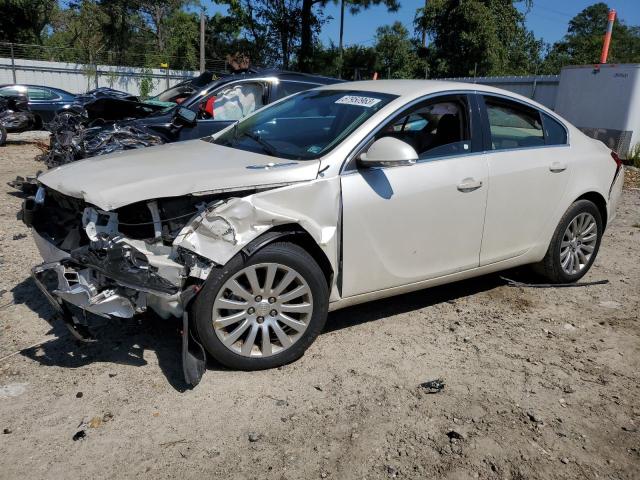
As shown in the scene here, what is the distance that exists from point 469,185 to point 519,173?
21.5 inches

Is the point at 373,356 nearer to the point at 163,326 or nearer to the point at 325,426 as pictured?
the point at 325,426

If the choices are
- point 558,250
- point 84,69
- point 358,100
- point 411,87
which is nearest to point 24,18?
point 84,69

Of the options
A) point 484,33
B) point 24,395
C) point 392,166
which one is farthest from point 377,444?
point 484,33

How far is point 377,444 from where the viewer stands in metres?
2.85

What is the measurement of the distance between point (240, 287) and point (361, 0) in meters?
28.6

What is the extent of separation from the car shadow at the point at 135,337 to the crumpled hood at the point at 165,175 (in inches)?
29.1

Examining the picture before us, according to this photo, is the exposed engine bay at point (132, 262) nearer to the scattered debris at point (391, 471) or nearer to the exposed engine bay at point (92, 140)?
the scattered debris at point (391, 471)

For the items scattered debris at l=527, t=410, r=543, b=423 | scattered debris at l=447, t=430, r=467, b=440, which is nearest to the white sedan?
scattered debris at l=447, t=430, r=467, b=440

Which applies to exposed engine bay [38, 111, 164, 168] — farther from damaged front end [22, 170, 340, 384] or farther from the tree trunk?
the tree trunk

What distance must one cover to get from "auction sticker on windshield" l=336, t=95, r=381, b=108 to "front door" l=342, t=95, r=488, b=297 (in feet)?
0.75

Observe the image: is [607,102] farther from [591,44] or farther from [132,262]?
[591,44]

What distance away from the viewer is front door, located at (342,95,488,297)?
361 cm

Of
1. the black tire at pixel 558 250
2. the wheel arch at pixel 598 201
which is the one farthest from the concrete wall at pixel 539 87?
the black tire at pixel 558 250

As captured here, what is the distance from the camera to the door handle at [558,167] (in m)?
4.56
